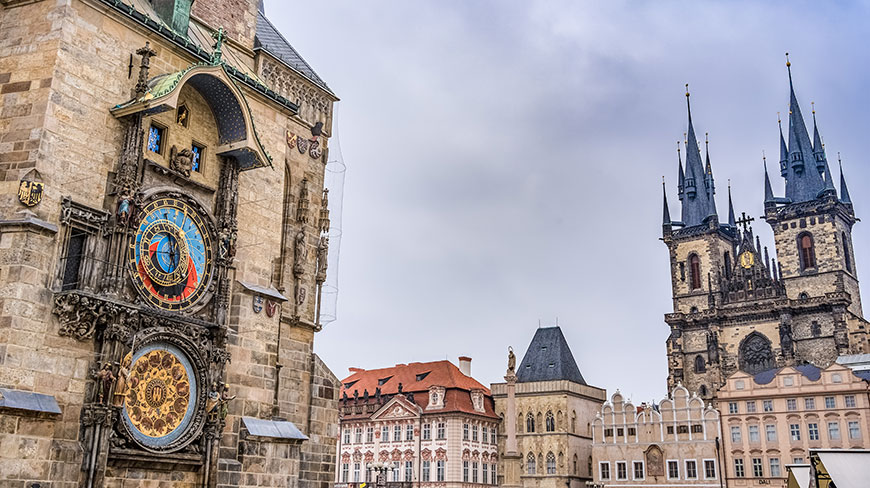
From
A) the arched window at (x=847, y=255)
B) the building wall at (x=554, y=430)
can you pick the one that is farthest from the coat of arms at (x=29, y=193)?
the arched window at (x=847, y=255)

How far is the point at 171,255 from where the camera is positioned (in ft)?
44.4

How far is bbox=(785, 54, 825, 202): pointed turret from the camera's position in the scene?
69625mm

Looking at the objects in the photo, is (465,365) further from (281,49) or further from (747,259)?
(281,49)

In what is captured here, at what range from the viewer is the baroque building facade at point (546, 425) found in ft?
197

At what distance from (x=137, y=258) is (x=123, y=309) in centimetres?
96

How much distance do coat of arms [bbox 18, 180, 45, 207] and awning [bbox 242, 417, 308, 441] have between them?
5.41m

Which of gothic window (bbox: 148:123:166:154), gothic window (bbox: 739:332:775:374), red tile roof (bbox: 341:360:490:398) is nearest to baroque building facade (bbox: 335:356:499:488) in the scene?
red tile roof (bbox: 341:360:490:398)

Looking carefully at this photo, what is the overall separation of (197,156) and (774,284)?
62475mm

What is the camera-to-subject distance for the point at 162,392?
13008mm

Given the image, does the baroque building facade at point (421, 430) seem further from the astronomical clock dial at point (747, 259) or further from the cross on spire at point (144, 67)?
the cross on spire at point (144, 67)

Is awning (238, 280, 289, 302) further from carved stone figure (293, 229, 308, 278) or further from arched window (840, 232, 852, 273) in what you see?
arched window (840, 232, 852, 273)

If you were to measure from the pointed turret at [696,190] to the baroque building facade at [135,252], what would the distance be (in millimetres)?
65125

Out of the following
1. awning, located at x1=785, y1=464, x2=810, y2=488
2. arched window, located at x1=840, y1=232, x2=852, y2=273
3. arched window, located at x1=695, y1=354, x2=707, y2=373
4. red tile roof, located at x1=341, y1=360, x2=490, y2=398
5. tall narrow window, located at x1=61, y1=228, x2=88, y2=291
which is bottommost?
awning, located at x1=785, y1=464, x2=810, y2=488

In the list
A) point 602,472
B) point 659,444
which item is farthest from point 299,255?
point 602,472
